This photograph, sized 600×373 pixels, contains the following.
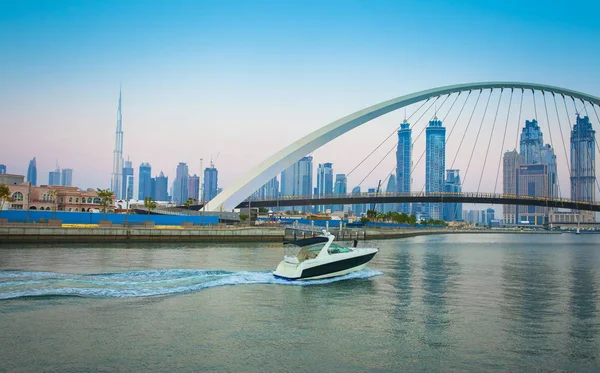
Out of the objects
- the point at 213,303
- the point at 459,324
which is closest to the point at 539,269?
the point at 459,324

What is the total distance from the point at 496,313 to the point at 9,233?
3738 cm

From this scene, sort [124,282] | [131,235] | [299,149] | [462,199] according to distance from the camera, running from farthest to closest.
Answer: [462,199] < [299,149] < [131,235] < [124,282]

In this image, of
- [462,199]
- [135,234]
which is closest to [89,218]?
[135,234]

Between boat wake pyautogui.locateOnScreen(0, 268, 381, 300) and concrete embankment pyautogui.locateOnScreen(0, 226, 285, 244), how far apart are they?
875 inches

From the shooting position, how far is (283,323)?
48.9 ft

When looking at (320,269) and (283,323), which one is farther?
(320,269)

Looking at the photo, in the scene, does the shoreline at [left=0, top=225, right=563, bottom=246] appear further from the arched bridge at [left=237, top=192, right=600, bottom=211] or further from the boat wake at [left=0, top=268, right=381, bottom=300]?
the arched bridge at [left=237, top=192, right=600, bottom=211]

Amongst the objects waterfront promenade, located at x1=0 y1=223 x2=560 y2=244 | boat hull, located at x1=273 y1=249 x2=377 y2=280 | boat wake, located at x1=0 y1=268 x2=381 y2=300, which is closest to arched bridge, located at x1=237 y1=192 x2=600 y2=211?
waterfront promenade, located at x1=0 y1=223 x2=560 y2=244

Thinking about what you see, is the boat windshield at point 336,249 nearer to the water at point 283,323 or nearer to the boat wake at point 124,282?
the boat wake at point 124,282

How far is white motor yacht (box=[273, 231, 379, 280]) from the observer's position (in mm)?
21953

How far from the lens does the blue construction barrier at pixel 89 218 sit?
4988cm

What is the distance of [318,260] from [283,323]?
767 cm

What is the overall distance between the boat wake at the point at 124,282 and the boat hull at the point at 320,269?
233mm

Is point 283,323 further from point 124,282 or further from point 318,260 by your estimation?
point 124,282
